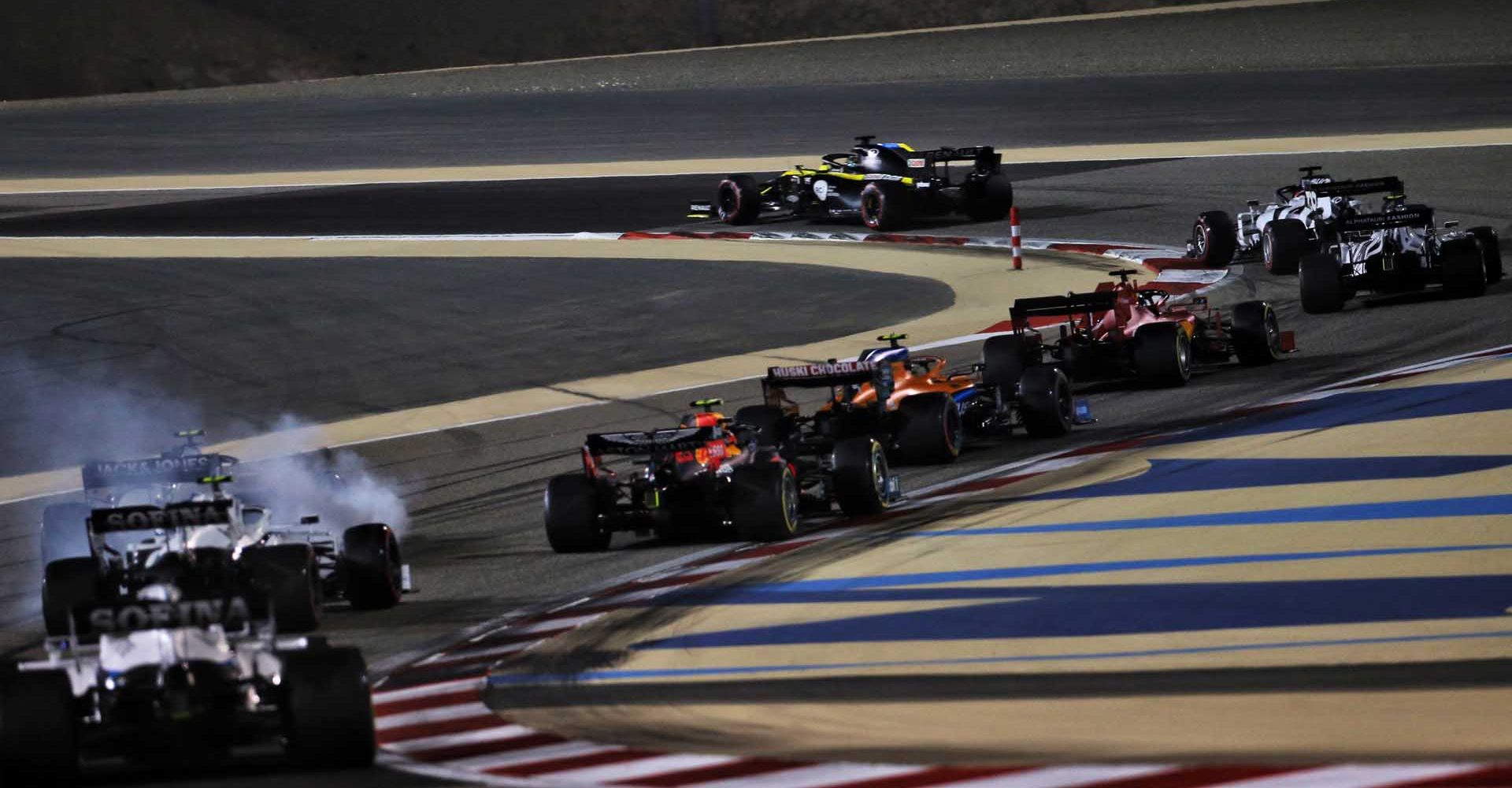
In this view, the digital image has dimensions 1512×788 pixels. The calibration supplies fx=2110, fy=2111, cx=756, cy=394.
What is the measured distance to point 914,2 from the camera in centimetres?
8012

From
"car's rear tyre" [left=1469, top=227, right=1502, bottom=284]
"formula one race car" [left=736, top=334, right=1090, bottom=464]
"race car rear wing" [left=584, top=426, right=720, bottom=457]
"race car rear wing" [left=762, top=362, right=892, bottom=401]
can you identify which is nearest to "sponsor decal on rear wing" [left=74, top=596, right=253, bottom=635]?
"race car rear wing" [left=584, top=426, right=720, bottom=457]

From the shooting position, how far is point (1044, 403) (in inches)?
752

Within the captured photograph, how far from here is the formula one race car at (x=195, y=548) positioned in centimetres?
1152

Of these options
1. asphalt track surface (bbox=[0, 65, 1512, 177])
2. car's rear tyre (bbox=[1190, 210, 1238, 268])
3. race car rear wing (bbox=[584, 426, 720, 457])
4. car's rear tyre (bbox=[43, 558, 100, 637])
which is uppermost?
asphalt track surface (bbox=[0, 65, 1512, 177])

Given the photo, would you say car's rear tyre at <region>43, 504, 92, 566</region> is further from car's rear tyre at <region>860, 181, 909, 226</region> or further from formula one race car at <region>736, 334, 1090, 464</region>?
car's rear tyre at <region>860, 181, 909, 226</region>

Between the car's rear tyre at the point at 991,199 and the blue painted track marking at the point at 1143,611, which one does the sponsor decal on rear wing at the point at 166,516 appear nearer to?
the blue painted track marking at the point at 1143,611

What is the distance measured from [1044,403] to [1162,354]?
103 inches

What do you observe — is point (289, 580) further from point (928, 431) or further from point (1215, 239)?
point (1215, 239)

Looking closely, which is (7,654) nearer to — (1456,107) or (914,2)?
(1456,107)

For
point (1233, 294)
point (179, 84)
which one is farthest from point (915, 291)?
point (179, 84)

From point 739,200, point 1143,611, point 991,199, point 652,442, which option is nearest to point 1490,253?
point 991,199

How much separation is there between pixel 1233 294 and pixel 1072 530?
13.0m

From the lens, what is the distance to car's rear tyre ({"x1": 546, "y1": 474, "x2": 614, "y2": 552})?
15812mm

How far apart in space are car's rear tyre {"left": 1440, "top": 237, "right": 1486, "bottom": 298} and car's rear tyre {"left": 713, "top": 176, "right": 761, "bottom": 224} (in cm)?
1499
